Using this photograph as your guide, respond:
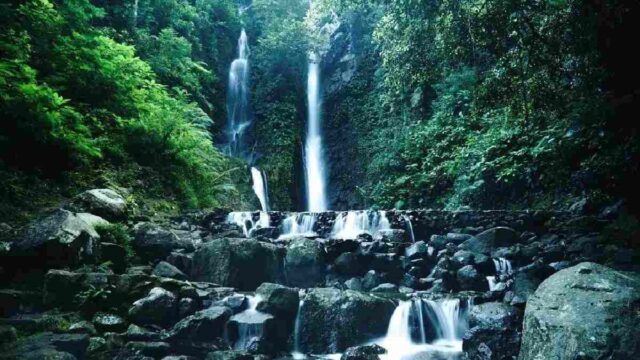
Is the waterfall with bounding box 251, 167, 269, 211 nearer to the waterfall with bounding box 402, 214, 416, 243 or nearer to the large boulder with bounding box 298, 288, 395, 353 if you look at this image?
the waterfall with bounding box 402, 214, 416, 243

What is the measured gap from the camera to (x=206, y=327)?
5180 millimetres

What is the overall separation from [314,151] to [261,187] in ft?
18.2

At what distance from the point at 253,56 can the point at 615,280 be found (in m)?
23.6

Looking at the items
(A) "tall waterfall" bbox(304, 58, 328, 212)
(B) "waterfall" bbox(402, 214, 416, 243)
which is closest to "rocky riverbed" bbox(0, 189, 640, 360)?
(B) "waterfall" bbox(402, 214, 416, 243)

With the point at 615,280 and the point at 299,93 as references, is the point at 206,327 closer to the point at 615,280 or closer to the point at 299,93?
the point at 615,280

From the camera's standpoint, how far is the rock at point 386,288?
23.4ft

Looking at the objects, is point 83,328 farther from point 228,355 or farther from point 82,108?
point 82,108

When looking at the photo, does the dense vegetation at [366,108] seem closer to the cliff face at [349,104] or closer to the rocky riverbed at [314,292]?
the cliff face at [349,104]

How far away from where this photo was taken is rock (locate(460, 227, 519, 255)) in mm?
8250

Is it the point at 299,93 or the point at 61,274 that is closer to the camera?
the point at 61,274

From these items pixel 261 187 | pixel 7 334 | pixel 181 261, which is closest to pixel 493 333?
pixel 181 261

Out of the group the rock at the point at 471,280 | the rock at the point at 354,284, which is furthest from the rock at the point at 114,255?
the rock at the point at 471,280

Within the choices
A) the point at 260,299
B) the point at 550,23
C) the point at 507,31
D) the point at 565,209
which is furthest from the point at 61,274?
the point at 565,209

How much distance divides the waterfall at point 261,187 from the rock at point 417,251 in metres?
9.05
